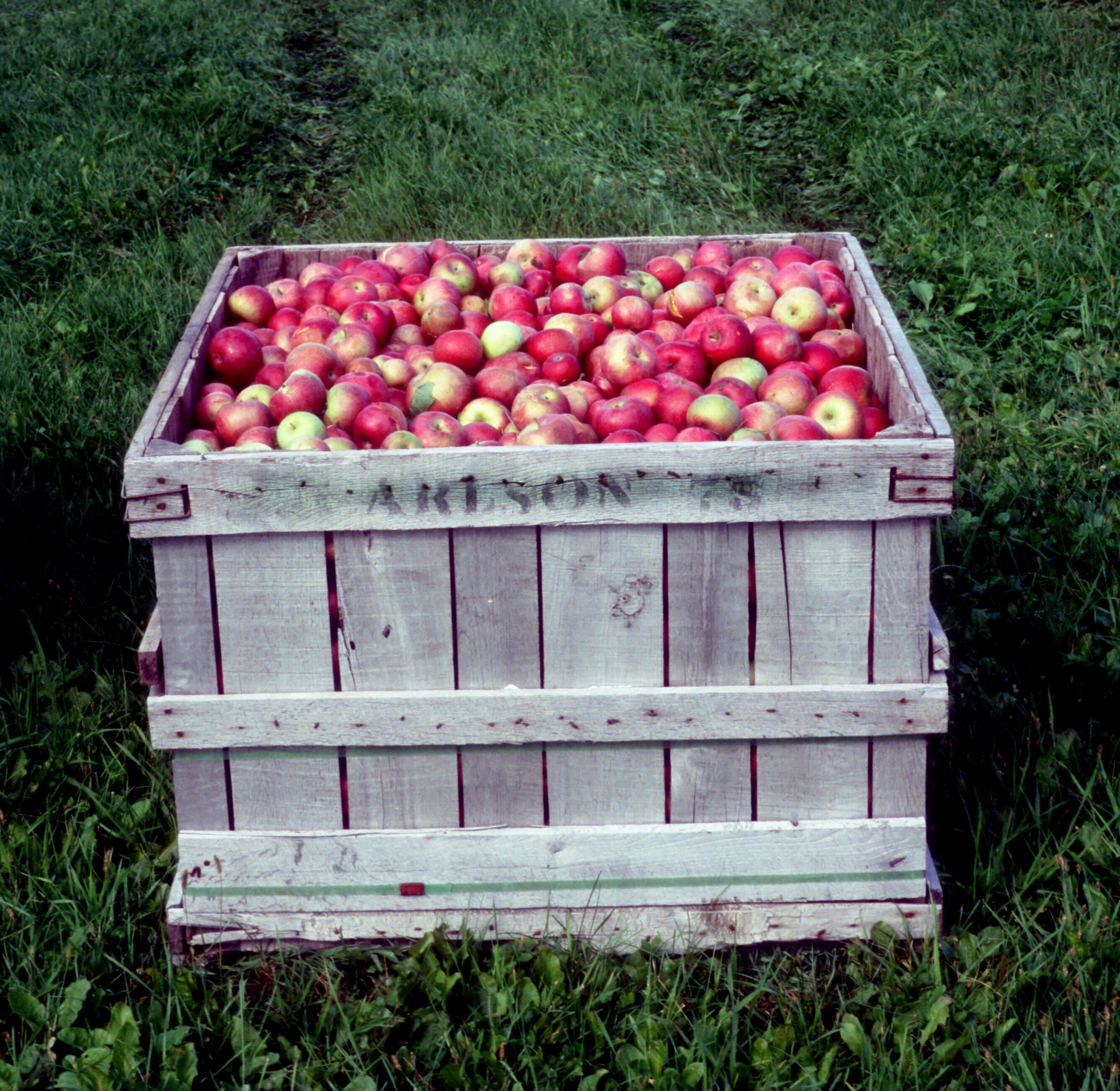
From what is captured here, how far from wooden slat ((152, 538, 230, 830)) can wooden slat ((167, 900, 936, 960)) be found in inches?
7.4

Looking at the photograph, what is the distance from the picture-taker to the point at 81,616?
309 centimetres

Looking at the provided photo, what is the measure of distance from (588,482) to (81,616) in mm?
1690

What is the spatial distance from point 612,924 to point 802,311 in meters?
1.39

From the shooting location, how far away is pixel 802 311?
2.81m

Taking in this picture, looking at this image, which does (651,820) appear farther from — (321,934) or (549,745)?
(321,934)

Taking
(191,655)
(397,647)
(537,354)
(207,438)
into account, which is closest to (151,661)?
(191,655)

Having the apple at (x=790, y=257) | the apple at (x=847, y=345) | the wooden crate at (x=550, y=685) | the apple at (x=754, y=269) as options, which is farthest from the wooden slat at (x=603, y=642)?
Result: the apple at (x=790, y=257)

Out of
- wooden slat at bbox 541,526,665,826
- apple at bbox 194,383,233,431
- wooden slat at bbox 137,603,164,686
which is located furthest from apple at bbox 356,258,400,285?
wooden slat at bbox 541,526,665,826

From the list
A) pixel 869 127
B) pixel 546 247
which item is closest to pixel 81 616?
pixel 546 247

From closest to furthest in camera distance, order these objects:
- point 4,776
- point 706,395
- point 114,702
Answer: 1. point 706,395
2. point 4,776
3. point 114,702

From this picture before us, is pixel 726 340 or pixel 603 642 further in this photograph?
pixel 726 340

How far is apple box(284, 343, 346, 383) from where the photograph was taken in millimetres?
2656

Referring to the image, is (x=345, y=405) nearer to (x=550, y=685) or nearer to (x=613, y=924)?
(x=550, y=685)

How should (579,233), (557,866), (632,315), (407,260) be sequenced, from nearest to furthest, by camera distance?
1. (557,866)
2. (632,315)
3. (407,260)
4. (579,233)
